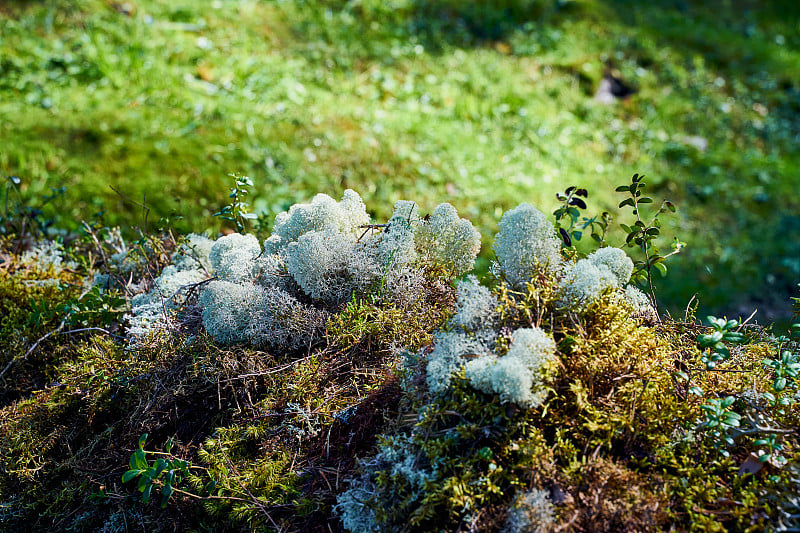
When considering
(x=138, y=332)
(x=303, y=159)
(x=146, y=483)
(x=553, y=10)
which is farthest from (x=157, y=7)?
(x=146, y=483)

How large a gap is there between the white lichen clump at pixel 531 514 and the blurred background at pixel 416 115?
3087 mm

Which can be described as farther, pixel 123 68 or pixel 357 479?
pixel 123 68

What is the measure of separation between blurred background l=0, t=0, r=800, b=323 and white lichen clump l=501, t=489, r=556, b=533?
10.1 ft

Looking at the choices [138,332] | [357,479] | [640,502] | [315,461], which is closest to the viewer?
[640,502]

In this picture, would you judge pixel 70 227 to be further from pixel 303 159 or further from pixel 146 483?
pixel 146 483

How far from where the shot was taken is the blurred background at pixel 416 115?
182 inches

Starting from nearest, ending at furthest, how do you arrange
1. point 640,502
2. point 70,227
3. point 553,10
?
point 640,502, point 70,227, point 553,10

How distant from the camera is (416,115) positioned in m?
5.62

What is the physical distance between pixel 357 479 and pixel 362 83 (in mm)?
4948

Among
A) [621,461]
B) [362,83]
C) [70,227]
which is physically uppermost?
[621,461]

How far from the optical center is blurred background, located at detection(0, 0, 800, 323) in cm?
462

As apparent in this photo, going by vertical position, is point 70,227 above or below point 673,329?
below

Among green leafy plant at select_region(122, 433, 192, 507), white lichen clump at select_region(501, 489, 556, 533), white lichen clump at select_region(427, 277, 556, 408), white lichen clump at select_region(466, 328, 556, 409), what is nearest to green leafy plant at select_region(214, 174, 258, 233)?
green leafy plant at select_region(122, 433, 192, 507)

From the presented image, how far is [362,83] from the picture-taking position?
5.85 m
